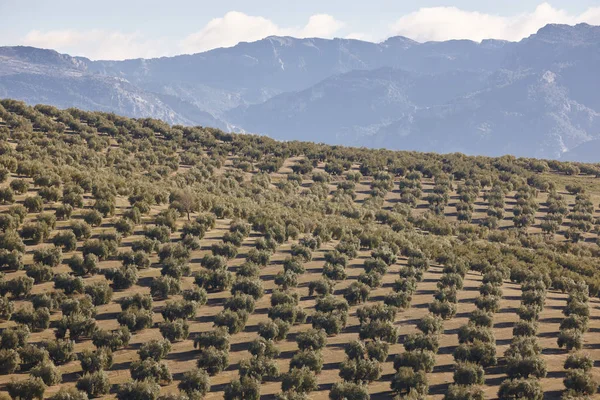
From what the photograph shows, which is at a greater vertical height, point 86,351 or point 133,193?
point 133,193

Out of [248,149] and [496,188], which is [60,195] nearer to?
[248,149]

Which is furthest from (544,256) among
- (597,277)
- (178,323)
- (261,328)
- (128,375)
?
(128,375)

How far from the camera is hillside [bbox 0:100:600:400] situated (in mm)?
38250

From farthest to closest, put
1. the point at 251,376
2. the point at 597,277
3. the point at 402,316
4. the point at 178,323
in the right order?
the point at 597,277 → the point at 402,316 → the point at 178,323 → the point at 251,376

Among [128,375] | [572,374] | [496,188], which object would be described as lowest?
[128,375]

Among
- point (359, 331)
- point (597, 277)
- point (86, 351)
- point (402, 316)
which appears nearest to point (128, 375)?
point (86, 351)

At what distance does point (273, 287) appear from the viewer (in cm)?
5416

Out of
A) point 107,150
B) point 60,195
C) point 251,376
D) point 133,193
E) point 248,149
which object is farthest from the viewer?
point 248,149

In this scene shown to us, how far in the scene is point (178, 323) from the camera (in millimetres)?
43625

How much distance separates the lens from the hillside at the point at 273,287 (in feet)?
125

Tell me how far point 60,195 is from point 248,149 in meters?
56.1

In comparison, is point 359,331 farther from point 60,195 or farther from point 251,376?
point 60,195

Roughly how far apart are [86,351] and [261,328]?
11.1 m

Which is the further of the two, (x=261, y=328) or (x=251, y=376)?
(x=261, y=328)
